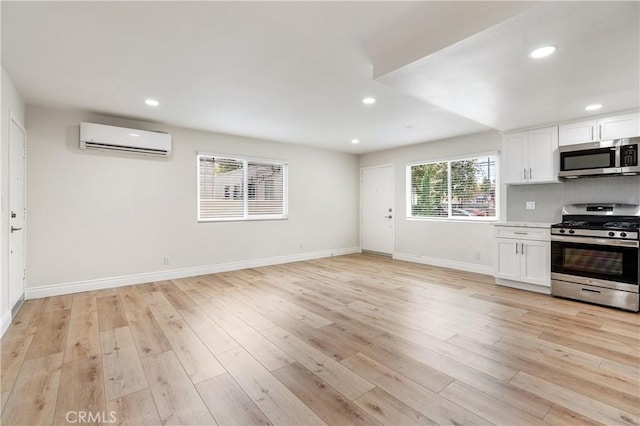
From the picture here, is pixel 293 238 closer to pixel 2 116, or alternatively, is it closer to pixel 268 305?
pixel 268 305

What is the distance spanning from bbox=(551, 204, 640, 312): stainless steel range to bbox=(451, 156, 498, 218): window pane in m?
1.28

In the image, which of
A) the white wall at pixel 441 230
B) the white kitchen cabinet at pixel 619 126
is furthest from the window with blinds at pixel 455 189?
the white kitchen cabinet at pixel 619 126

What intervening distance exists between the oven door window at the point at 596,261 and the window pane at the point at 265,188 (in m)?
4.57

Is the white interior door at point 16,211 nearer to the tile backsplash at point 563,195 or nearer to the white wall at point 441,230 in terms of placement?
the white wall at point 441,230

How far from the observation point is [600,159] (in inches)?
146

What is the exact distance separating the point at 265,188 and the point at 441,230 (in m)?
3.56

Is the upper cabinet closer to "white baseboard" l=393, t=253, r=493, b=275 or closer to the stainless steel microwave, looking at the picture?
the stainless steel microwave

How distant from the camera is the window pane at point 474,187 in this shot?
16.9ft

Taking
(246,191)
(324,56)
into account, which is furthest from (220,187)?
(324,56)

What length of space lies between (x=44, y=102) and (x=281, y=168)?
11.9ft

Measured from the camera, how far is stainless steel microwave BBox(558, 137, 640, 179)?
11.5 ft

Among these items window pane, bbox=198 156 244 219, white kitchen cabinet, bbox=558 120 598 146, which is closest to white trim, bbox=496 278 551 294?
white kitchen cabinet, bbox=558 120 598 146

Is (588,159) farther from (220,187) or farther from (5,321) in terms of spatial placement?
(5,321)

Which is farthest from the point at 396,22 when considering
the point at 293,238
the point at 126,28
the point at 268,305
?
the point at 293,238
